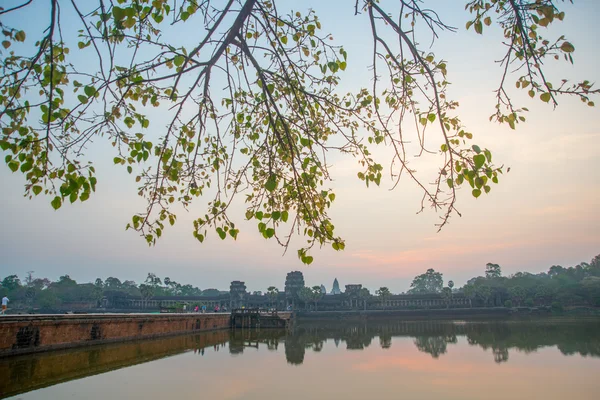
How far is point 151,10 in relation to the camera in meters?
4.33

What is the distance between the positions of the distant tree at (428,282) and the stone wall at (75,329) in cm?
10849

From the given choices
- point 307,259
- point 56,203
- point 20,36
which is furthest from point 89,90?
point 307,259

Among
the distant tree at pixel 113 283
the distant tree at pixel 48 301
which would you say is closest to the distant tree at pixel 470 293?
the distant tree at pixel 48 301

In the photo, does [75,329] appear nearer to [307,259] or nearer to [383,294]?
[307,259]

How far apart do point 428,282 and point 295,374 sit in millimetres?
119194

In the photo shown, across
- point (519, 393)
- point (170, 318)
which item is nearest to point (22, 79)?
point (519, 393)

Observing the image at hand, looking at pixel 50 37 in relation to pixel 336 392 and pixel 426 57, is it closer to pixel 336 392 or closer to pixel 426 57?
pixel 426 57

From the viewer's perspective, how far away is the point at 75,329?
14.6 meters

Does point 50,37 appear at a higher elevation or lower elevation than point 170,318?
higher

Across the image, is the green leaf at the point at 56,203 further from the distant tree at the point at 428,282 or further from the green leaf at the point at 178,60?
the distant tree at the point at 428,282

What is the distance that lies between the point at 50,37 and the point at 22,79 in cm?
68

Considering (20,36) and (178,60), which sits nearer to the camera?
Answer: (20,36)

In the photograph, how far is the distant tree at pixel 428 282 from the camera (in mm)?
119300

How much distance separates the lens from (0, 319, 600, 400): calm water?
9000mm
